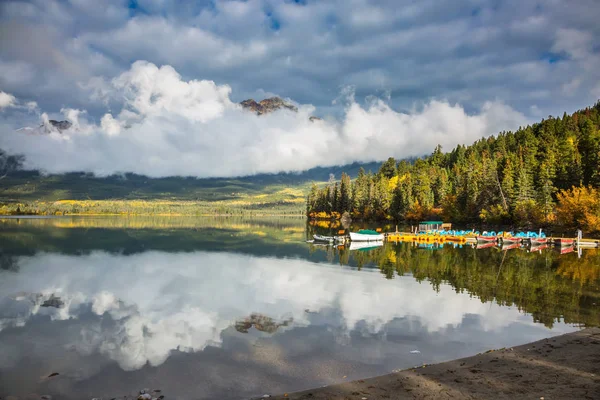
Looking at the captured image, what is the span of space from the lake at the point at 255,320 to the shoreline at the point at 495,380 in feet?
5.31

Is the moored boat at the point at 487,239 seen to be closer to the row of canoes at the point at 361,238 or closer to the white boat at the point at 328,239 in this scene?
the row of canoes at the point at 361,238

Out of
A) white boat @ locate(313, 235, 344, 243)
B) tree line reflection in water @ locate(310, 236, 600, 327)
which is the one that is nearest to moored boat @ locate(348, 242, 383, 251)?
tree line reflection in water @ locate(310, 236, 600, 327)

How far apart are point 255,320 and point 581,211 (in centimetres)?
8740

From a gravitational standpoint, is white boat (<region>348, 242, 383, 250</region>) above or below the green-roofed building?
below

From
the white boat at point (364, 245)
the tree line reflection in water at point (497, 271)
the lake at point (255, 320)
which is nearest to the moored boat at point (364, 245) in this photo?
the white boat at point (364, 245)

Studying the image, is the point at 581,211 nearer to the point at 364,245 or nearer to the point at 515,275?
the point at 364,245

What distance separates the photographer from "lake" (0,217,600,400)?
16.5 m

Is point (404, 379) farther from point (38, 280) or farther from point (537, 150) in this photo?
point (537, 150)

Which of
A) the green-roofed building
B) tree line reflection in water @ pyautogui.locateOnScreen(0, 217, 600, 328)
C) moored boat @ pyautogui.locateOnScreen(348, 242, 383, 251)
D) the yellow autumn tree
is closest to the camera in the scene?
tree line reflection in water @ pyautogui.locateOnScreen(0, 217, 600, 328)

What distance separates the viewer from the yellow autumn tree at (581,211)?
275 ft

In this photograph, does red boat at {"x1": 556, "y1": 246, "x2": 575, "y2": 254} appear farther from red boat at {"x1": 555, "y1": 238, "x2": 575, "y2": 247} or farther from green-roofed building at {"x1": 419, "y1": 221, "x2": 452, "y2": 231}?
green-roofed building at {"x1": 419, "y1": 221, "x2": 452, "y2": 231}

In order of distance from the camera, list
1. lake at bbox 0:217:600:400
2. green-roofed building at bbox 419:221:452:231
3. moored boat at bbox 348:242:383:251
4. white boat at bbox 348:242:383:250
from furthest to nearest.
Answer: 1. green-roofed building at bbox 419:221:452:231
2. white boat at bbox 348:242:383:250
3. moored boat at bbox 348:242:383:251
4. lake at bbox 0:217:600:400

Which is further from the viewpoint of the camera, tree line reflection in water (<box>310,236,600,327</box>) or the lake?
tree line reflection in water (<box>310,236,600,327</box>)

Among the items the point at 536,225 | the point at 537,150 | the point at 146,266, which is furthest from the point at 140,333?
the point at 537,150
